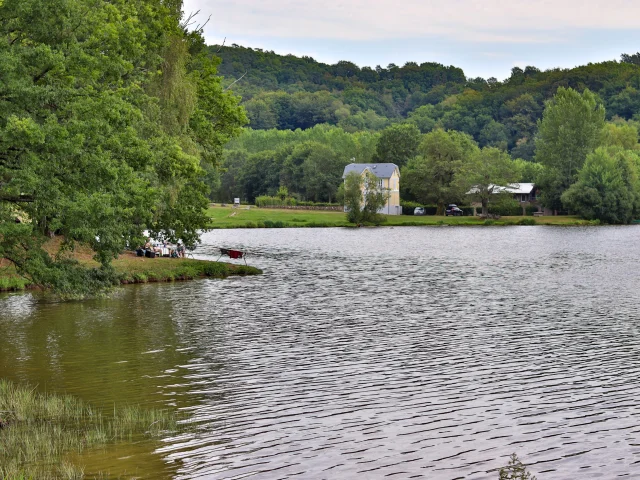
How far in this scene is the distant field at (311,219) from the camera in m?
141

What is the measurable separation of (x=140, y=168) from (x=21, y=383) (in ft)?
33.8

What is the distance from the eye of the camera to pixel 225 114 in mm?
60000

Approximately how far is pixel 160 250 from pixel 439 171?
106302 millimetres

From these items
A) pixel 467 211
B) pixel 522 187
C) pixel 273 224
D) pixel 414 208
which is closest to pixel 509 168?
pixel 467 211

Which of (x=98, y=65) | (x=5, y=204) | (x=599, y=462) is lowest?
(x=599, y=462)

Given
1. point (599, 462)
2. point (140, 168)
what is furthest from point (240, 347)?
point (599, 462)

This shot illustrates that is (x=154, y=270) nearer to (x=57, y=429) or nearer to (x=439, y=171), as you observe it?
(x=57, y=429)

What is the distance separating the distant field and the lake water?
82.6 meters

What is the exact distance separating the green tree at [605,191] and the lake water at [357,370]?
96289mm

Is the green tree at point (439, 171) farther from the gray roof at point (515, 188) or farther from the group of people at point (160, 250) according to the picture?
the group of people at point (160, 250)

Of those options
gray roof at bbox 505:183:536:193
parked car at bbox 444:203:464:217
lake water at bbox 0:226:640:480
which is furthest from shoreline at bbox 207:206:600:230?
lake water at bbox 0:226:640:480

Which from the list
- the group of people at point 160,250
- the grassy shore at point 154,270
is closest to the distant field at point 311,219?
the group of people at point 160,250

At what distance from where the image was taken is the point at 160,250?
65188 millimetres

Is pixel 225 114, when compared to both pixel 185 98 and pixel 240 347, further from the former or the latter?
pixel 240 347
